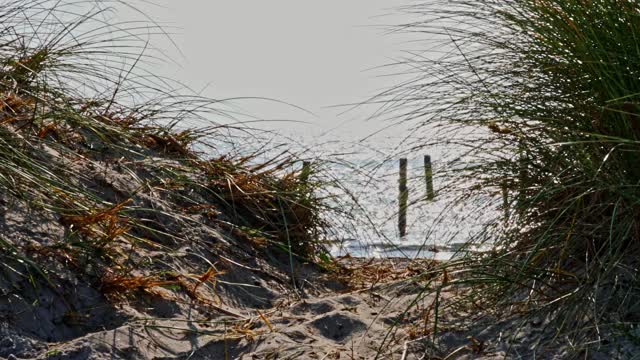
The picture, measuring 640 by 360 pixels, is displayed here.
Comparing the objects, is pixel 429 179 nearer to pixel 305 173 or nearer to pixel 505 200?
pixel 505 200

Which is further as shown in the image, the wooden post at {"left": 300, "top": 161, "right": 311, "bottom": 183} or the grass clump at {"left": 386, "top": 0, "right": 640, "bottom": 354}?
the wooden post at {"left": 300, "top": 161, "right": 311, "bottom": 183}

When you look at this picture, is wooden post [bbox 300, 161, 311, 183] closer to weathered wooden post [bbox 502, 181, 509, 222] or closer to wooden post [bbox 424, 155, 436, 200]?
wooden post [bbox 424, 155, 436, 200]

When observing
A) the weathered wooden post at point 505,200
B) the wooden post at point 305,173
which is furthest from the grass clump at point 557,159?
the wooden post at point 305,173

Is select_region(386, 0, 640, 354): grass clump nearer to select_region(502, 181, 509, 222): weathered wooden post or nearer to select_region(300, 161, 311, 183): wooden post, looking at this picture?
select_region(502, 181, 509, 222): weathered wooden post

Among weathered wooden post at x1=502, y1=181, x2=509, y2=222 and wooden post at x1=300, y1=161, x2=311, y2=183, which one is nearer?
weathered wooden post at x1=502, y1=181, x2=509, y2=222

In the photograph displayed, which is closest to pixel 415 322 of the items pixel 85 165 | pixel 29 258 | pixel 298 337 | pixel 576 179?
pixel 298 337

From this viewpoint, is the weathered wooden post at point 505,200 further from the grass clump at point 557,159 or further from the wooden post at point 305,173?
the wooden post at point 305,173

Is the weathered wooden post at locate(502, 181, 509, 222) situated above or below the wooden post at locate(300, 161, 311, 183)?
above

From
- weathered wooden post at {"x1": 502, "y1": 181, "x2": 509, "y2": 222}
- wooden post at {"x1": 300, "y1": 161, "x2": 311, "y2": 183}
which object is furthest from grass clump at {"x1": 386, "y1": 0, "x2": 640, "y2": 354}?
wooden post at {"x1": 300, "y1": 161, "x2": 311, "y2": 183}

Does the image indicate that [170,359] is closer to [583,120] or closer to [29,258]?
[29,258]

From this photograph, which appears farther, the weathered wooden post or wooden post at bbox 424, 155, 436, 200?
wooden post at bbox 424, 155, 436, 200

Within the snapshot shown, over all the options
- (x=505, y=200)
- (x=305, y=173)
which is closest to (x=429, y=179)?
(x=505, y=200)

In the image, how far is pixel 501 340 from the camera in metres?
2.61

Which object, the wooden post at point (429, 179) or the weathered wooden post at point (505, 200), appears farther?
the wooden post at point (429, 179)
